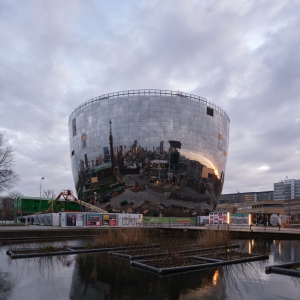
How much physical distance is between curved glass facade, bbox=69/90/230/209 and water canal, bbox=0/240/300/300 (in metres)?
53.3

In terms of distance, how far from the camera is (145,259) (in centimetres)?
1536

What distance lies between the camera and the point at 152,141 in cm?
6806

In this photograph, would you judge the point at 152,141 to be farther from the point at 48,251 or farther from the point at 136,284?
the point at 136,284

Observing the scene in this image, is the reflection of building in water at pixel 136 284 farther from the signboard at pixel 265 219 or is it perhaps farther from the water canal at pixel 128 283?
the signboard at pixel 265 219

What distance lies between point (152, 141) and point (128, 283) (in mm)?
57553

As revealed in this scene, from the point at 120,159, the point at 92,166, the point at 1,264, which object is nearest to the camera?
the point at 1,264

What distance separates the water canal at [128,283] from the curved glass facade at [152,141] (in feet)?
175

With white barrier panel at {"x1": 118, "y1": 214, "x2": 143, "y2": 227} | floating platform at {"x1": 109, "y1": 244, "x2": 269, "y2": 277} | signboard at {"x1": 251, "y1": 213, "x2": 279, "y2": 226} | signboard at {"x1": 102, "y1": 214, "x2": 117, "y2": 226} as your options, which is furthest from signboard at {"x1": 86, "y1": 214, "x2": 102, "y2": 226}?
floating platform at {"x1": 109, "y1": 244, "x2": 269, "y2": 277}

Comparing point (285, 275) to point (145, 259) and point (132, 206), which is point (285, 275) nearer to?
point (145, 259)

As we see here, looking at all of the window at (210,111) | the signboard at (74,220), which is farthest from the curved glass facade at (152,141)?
the signboard at (74,220)

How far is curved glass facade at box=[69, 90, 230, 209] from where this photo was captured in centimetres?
6801

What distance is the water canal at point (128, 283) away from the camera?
9.42m

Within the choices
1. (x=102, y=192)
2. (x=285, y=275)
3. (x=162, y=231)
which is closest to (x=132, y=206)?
(x=102, y=192)

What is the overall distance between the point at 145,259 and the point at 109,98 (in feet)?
200
